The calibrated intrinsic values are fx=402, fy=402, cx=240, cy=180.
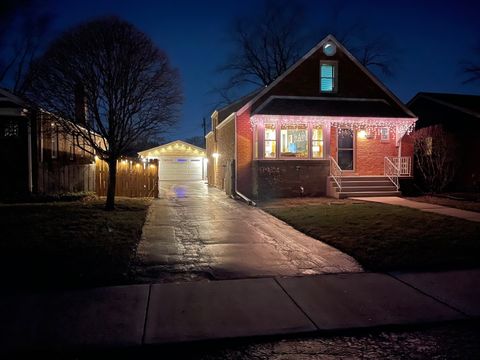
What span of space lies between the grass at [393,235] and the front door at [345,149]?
6.31 m

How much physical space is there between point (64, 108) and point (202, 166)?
84.1ft

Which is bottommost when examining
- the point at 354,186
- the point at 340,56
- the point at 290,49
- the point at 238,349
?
the point at 238,349

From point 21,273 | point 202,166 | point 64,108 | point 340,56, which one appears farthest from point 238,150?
point 202,166

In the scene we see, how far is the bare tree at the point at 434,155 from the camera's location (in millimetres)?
17766

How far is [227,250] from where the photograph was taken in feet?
26.8

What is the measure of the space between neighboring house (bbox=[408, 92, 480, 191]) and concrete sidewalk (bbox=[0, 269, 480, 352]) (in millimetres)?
14876

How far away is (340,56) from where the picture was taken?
1956 cm

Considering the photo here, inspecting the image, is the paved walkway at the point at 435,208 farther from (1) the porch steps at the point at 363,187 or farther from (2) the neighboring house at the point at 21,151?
(2) the neighboring house at the point at 21,151

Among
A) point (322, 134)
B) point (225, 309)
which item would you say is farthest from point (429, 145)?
point (225, 309)

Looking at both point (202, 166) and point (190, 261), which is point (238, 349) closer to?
point (190, 261)

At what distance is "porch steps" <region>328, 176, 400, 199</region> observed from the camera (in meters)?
17.4

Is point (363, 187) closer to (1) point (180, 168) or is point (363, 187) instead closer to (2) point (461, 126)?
(2) point (461, 126)

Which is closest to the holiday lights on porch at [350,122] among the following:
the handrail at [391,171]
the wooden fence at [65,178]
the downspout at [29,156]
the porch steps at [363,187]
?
the handrail at [391,171]

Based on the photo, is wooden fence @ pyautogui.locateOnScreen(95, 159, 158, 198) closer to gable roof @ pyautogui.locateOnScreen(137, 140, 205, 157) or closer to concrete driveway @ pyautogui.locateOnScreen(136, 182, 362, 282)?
concrete driveway @ pyautogui.locateOnScreen(136, 182, 362, 282)
